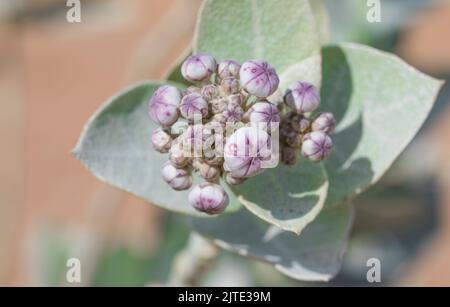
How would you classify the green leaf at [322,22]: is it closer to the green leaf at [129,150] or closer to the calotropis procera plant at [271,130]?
the calotropis procera plant at [271,130]

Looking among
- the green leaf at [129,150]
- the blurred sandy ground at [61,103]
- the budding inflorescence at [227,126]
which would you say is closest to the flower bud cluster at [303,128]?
the budding inflorescence at [227,126]

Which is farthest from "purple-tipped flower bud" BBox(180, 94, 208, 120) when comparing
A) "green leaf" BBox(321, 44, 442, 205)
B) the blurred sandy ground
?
the blurred sandy ground

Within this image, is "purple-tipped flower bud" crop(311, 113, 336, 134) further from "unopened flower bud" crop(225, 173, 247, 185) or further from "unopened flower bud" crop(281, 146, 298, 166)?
"unopened flower bud" crop(225, 173, 247, 185)

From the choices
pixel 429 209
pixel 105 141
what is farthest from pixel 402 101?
pixel 429 209

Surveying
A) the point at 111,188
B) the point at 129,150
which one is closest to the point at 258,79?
the point at 129,150
